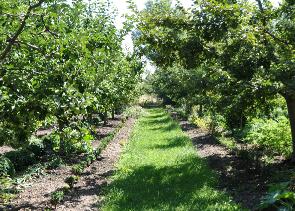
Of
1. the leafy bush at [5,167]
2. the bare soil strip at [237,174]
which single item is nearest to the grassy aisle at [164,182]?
the bare soil strip at [237,174]

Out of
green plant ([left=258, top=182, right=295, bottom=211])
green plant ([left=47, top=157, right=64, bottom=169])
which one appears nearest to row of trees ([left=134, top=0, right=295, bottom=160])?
green plant ([left=258, top=182, right=295, bottom=211])

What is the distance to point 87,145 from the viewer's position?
525 centimetres

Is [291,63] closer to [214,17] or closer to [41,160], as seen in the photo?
[214,17]

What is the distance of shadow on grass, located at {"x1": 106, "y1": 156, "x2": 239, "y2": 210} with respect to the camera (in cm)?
761

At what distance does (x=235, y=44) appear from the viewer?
9430 mm

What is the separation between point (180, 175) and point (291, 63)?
412 centimetres

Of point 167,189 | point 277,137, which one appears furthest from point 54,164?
point 277,137

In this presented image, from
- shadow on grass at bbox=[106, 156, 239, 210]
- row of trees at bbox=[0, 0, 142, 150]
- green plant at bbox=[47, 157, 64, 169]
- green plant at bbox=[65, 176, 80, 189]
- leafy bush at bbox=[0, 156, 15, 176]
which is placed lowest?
shadow on grass at bbox=[106, 156, 239, 210]

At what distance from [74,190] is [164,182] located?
2.25 m

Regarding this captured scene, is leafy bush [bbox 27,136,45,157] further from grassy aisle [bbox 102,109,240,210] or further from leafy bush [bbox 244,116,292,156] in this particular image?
leafy bush [bbox 244,116,292,156]

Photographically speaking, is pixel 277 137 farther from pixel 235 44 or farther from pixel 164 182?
pixel 164 182

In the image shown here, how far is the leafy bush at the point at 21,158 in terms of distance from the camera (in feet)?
37.6

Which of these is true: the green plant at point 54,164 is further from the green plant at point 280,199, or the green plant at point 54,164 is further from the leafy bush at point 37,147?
the green plant at point 280,199

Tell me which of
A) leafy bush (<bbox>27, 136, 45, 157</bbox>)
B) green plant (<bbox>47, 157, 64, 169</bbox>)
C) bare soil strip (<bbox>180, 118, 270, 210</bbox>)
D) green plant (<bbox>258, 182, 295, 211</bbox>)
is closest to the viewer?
green plant (<bbox>258, 182, 295, 211</bbox>)
